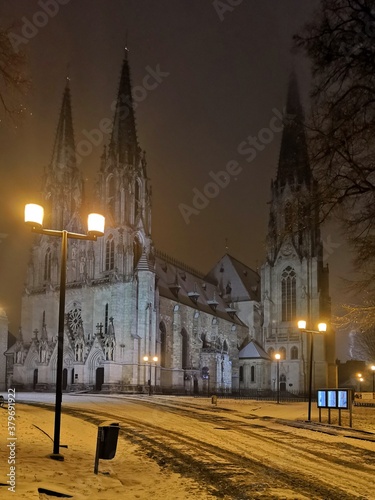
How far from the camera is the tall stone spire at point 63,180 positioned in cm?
7225

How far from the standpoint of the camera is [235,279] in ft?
298

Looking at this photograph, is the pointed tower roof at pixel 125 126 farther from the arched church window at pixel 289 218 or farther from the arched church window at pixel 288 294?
the arched church window at pixel 289 218

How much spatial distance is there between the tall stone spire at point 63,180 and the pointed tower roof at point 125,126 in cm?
808

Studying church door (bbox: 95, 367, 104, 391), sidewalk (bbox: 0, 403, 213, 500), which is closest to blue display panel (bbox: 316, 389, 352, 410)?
sidewalk (bbox: 0, 403, 213, 500)

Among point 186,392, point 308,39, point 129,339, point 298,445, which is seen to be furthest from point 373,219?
point 186,392

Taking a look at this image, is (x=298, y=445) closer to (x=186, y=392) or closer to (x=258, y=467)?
(x=258, y=467)

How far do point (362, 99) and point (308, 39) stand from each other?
203 centimetres

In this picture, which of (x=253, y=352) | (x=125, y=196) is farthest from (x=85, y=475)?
(x=253, y=352)

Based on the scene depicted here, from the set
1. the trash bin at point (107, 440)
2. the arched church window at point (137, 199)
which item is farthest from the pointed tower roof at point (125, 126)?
the trash bin at point (107, 440)

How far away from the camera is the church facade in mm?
60344

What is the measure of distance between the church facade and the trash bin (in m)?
43.3

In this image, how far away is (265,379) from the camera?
78000 millimetres

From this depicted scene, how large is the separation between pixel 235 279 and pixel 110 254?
31.0 meters

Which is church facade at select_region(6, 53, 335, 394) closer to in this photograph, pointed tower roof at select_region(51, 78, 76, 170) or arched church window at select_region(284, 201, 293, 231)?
pointed tower roof at select_region(51, 78, 76, 170)
